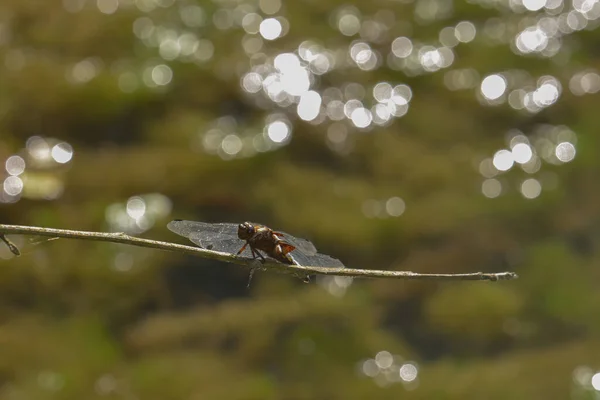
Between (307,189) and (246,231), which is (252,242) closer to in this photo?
(246,231)

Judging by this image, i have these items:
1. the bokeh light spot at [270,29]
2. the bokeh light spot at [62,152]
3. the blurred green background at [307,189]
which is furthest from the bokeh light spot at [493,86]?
the bokeh light spot at [62,152]

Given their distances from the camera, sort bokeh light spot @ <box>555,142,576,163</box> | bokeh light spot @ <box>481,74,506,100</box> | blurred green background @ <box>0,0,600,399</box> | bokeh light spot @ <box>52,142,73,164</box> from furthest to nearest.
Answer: bokeh light spot @ <box>481,74,506,100</box>
bokeh light spot @ <box>555,142,576,163</box>
bokeh light spot @ <box>52,142,73,164</box>
blurred green background @ <box>0,0,600,399</box>

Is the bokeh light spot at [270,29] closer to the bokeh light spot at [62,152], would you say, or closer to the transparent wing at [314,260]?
the bokeh light spot at [62,152]

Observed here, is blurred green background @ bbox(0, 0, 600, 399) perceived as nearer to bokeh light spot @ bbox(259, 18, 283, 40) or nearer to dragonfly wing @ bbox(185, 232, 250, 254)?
bokeh light spot @ bbox(259, 18, 283, 40)

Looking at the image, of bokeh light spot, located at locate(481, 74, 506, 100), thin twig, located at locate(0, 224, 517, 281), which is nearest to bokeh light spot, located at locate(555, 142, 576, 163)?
bokeh light spot, located at locate(481, 74, 506, 100)

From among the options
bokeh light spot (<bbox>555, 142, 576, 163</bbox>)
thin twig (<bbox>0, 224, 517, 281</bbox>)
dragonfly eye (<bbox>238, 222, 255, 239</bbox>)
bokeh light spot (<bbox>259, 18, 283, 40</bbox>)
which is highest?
bokeh light spot (<bbox>259, 18, 283, 40</bbox>)

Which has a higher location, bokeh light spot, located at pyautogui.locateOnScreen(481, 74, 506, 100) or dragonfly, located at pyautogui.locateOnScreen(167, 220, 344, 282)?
bokeh light spot, located at pyautogui.locateOnScreen(481, 74, 506, 100)

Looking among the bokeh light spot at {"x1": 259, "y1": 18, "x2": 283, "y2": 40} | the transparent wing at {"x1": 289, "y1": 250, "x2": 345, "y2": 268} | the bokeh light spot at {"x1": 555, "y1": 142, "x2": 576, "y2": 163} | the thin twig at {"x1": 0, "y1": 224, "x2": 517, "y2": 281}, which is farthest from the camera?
the bokeh light spot at {"x1": 259, "y1": 18, "x2": 283, "y2": 40}
